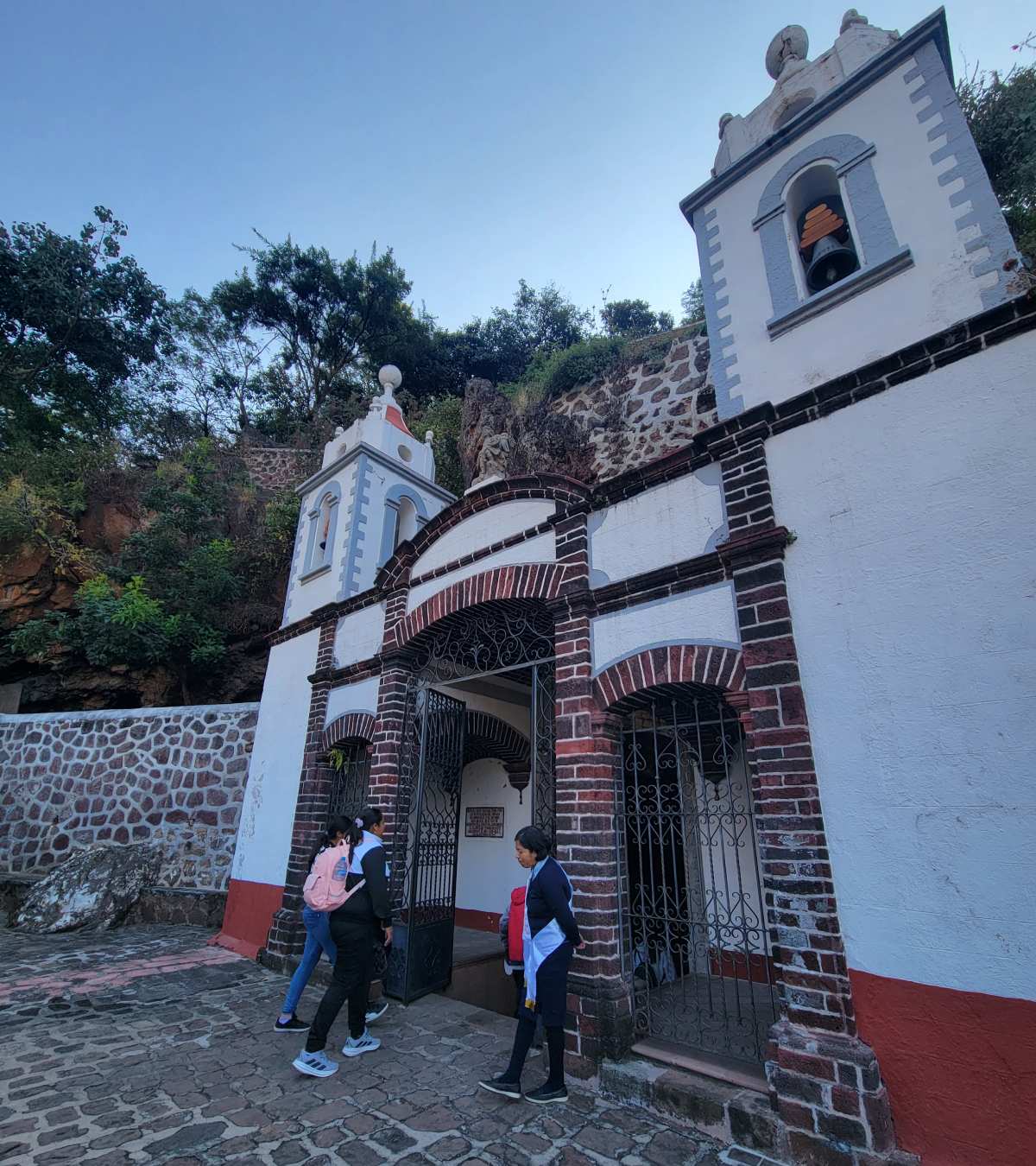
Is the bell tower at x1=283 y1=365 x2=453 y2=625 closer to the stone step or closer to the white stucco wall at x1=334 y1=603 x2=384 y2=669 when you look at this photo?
the white stucco wall at x1=334 y1=603 x2=384 y2=669

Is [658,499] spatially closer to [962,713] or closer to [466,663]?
[962,713]

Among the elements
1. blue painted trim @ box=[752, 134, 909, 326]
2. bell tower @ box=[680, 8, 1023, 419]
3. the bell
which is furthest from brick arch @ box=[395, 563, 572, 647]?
the bell

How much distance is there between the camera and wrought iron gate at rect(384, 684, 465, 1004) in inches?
223

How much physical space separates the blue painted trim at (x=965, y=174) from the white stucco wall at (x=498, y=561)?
3.43 m

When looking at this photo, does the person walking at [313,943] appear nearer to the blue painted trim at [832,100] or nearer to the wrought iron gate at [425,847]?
the wrought iron gate at [425,847]

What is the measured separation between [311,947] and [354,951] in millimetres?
702

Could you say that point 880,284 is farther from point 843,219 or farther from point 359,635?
point 359,635

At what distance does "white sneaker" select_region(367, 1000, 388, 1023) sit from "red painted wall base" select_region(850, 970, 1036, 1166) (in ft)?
12.7

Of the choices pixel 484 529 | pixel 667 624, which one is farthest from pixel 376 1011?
pixel 484 529

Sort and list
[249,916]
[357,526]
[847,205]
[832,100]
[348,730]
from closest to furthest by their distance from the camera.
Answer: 1. [847,205]
2. [832,100]
3. [348,730]
4. [249,916]
5. [357,526]

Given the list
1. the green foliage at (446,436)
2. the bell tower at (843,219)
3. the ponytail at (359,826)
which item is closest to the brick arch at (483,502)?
the bell tower at (843,219)

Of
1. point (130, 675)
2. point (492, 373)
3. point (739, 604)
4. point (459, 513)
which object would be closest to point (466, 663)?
point (459, 513)

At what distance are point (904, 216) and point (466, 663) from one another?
5.72 m

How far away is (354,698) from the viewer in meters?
7.02
